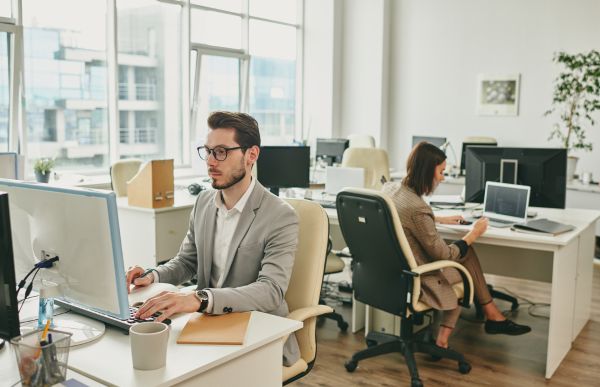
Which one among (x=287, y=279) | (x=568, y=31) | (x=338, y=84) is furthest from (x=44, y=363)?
(x=338, y=84)

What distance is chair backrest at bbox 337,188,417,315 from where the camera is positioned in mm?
3035

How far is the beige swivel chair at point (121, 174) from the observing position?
15.4 feet

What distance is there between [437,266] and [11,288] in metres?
2.16

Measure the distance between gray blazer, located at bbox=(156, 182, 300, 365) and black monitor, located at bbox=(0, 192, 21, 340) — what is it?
633mm

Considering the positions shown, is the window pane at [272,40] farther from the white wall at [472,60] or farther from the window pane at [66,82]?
the window pane at [66,82]

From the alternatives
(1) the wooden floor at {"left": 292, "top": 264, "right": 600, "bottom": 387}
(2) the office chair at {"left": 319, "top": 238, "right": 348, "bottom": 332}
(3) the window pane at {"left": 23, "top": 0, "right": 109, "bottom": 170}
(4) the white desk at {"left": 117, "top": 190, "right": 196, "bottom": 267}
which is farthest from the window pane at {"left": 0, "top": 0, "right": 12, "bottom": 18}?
(1) the wooden floor at {"left": 292, "top": 264, "right": 600, "bottom": 387}

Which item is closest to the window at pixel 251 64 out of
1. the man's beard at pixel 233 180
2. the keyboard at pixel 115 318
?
the man's beard at pixel 233 180

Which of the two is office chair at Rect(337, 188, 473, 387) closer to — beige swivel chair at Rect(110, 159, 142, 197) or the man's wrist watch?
the man's wrist watch

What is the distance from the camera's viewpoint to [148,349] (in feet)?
4.83

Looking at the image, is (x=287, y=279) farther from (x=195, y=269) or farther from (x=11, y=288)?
(x=11, y=288)

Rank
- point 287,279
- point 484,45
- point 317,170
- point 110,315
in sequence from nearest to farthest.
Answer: point 110,315
point 287,279
point 317,170
point 484,45

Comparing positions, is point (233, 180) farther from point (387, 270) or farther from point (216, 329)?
point (387, 270)

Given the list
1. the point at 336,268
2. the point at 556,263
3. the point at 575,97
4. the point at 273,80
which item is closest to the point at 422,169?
the point at 556,263

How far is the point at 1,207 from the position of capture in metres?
1.48
